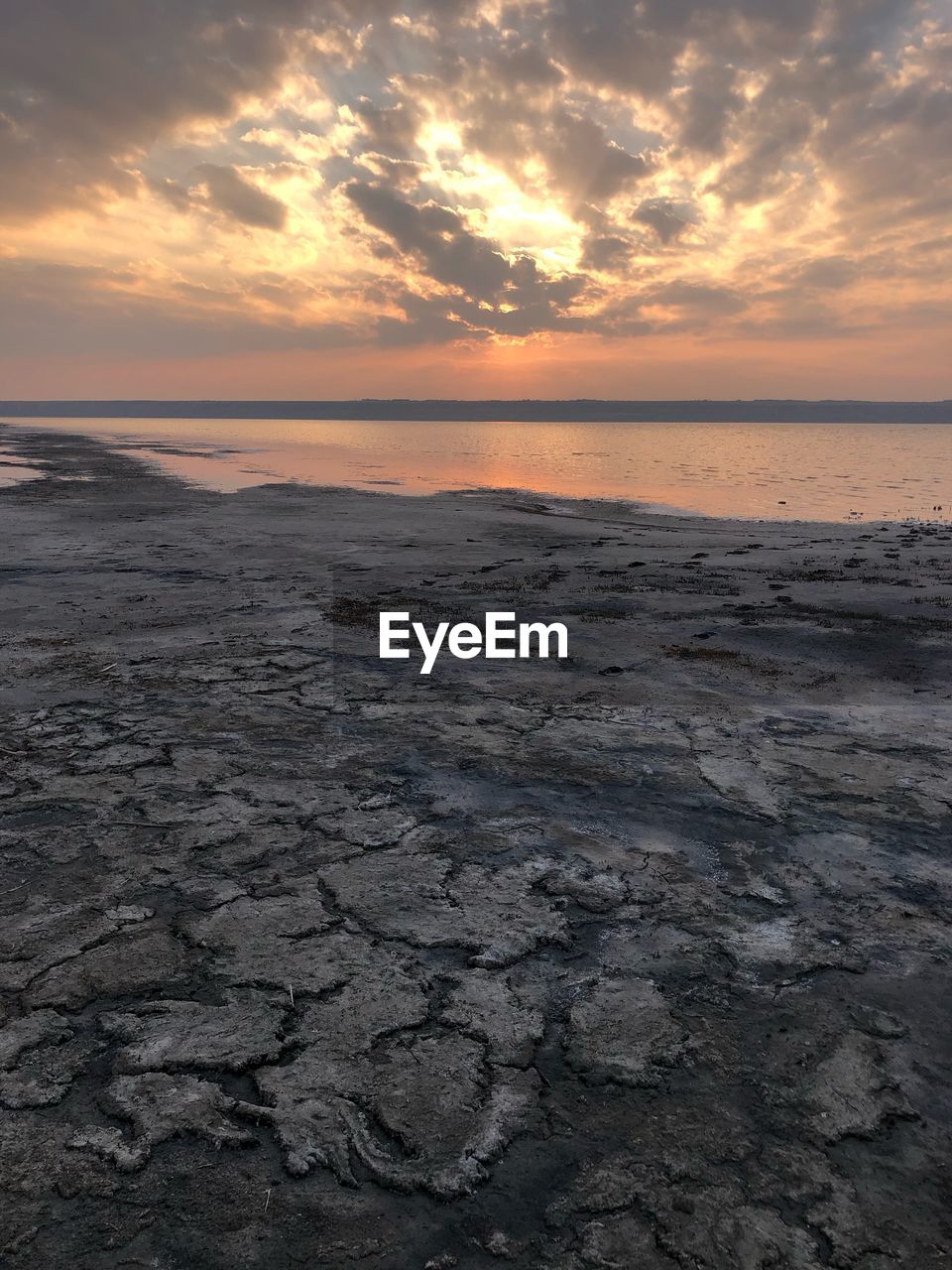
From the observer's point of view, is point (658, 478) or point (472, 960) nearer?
point (472, 960)

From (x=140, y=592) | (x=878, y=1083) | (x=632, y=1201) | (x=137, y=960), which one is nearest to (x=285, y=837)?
(x=137, y=960)

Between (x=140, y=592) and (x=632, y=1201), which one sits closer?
(x=632, y=1201)

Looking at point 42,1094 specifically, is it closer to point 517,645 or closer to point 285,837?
point 285,837

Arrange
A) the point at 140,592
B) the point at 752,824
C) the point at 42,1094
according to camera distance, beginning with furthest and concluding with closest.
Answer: the point at 140,592, the point at 752,824, the point at 42,1094

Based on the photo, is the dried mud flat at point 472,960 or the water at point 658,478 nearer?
Result: the dried mud flat at point 472,960

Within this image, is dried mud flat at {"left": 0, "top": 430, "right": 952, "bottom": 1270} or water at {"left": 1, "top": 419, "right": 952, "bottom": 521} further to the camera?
water at {"left": 1, "top": 419, "right": 952, "bottom": 521}

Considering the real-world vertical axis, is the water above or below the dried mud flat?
above

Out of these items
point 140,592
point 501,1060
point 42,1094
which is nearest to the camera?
point 42,1094

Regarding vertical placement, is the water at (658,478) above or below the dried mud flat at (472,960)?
above
